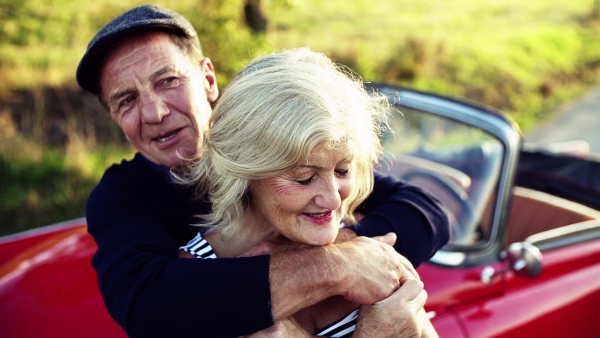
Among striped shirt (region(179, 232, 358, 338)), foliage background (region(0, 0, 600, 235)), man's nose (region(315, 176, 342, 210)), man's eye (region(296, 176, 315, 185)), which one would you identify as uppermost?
man's eye (region(296, 176, 315, 185))

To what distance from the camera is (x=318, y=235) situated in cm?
165

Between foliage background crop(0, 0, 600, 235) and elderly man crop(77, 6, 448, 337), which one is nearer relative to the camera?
elderly man crop(77, 6, 448, 337)

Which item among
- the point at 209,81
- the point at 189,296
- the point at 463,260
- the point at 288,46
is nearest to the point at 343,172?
the point at 189,296

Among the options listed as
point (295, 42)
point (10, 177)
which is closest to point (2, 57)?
point (10, 177)

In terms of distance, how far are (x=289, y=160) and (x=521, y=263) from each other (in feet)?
5.33

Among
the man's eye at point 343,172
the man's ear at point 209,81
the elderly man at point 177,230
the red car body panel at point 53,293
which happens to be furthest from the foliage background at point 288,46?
the red car body panel at point 53,293

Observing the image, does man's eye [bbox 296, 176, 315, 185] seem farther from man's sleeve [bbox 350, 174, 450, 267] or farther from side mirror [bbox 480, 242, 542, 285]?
side mirror [bbox 480, 242, 542, 285]

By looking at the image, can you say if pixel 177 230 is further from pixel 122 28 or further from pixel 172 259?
pixel 122 28

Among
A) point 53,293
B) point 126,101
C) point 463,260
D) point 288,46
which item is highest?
point 126,101

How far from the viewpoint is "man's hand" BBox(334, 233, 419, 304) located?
1634mm

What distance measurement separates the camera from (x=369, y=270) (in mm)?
1668

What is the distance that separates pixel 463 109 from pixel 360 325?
166 centimetres

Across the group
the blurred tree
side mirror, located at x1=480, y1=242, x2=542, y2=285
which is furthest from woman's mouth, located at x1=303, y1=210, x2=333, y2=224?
the blurred tree

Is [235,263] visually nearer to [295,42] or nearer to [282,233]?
[282,233]
